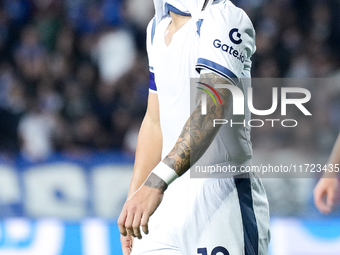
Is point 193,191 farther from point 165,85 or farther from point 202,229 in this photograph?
point 165,85

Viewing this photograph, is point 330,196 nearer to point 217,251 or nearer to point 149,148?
point 217,251

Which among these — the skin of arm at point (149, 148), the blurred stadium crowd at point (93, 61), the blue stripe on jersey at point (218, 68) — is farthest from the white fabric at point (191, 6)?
the blurred stadium crowd at point (93, 61)

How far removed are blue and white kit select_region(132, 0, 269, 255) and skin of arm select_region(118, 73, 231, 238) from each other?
0.11 m

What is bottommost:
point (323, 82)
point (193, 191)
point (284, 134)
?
point (193, 191)

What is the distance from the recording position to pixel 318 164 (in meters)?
5.24

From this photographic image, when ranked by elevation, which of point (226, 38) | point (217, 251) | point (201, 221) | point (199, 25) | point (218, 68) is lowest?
point (217, 251)

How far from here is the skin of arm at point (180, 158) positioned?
157 cm

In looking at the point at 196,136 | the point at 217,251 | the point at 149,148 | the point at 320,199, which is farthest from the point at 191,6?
the point at 320,199

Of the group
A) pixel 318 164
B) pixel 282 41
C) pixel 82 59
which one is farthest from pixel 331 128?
pixel 82 59

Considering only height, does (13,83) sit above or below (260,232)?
above

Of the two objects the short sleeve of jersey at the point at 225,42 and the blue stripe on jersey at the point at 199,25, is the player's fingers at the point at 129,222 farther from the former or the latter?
the blue stripe on jersey at the point at 199,25

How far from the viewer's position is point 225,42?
183 centimetres

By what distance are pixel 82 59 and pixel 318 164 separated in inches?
131

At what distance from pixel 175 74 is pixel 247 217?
0.61m
